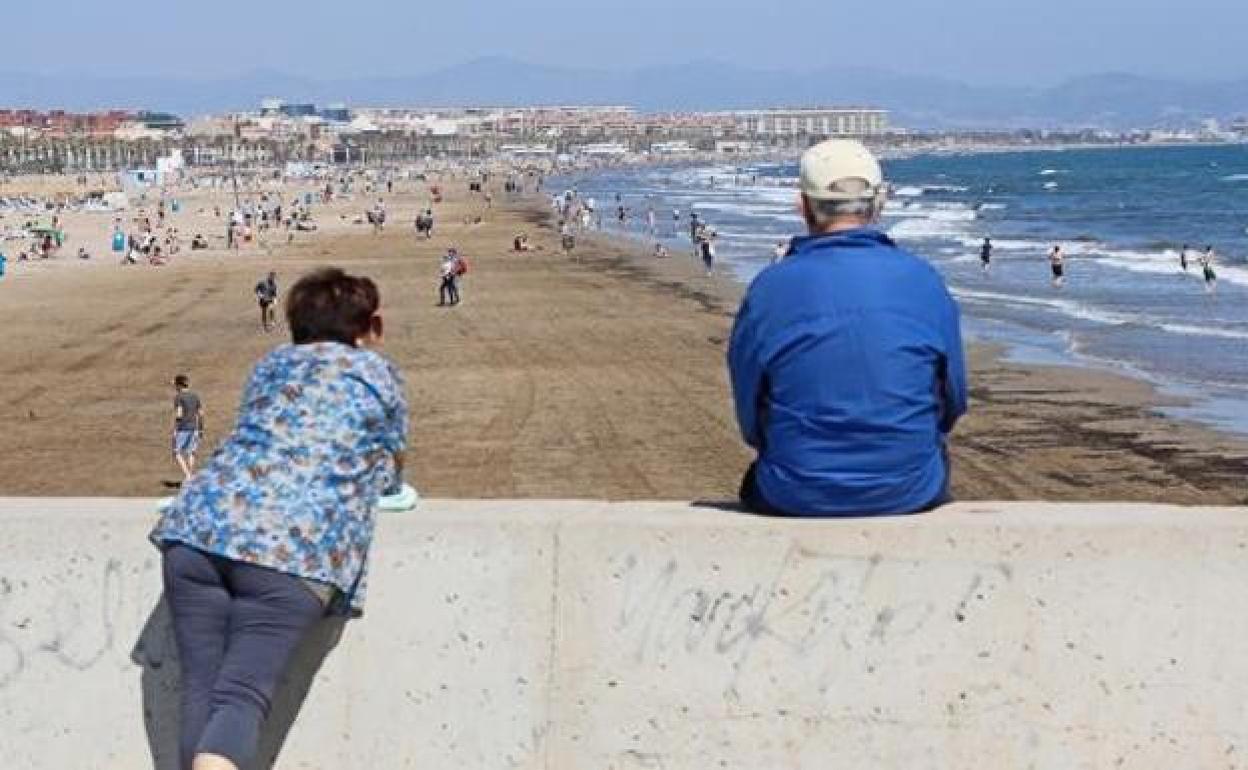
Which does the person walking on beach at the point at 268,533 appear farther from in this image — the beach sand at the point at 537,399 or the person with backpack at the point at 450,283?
the person with backpack at the point at 450,283

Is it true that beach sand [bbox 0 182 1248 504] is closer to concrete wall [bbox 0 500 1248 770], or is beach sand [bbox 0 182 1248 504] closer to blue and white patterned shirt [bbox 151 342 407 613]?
concrete wall [bbox 0 500 1248 770]

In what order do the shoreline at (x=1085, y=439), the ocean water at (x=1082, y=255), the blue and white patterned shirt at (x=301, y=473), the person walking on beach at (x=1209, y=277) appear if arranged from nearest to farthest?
the blue and white patterned shirt at (x=301, y=473) < the shoreline at (x=1085, y=439) < the ocean water at (x=1082, y=255) < the person walking on beach at (x=1209, y=277)

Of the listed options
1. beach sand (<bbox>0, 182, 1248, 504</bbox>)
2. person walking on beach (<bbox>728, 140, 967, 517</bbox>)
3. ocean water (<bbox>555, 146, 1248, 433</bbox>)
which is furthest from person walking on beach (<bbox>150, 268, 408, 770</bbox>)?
ocean water (<bbox>555, 146, 1248, 433</bbox>)

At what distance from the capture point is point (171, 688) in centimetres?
429

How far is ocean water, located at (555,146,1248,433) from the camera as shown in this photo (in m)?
28.5

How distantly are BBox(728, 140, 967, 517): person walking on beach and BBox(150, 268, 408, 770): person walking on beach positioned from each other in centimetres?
84

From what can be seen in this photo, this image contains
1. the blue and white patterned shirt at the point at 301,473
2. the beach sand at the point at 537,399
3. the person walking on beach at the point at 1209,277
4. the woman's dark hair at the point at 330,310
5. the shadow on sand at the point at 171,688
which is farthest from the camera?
the person walking on beach at the point at 1209,277

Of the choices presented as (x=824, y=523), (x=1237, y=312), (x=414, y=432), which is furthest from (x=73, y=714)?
(x=1237, y=312)

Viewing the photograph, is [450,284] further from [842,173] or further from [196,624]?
[196,624]

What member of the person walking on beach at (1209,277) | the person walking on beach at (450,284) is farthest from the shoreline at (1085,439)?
the person walking on beach at (1209,277)

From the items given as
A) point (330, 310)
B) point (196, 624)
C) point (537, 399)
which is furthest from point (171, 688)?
point (537, 399)

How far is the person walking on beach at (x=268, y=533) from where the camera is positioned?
12.9ft

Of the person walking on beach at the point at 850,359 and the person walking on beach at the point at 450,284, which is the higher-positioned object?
the person walking on beach at the point at 850,359

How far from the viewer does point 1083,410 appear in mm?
22375
